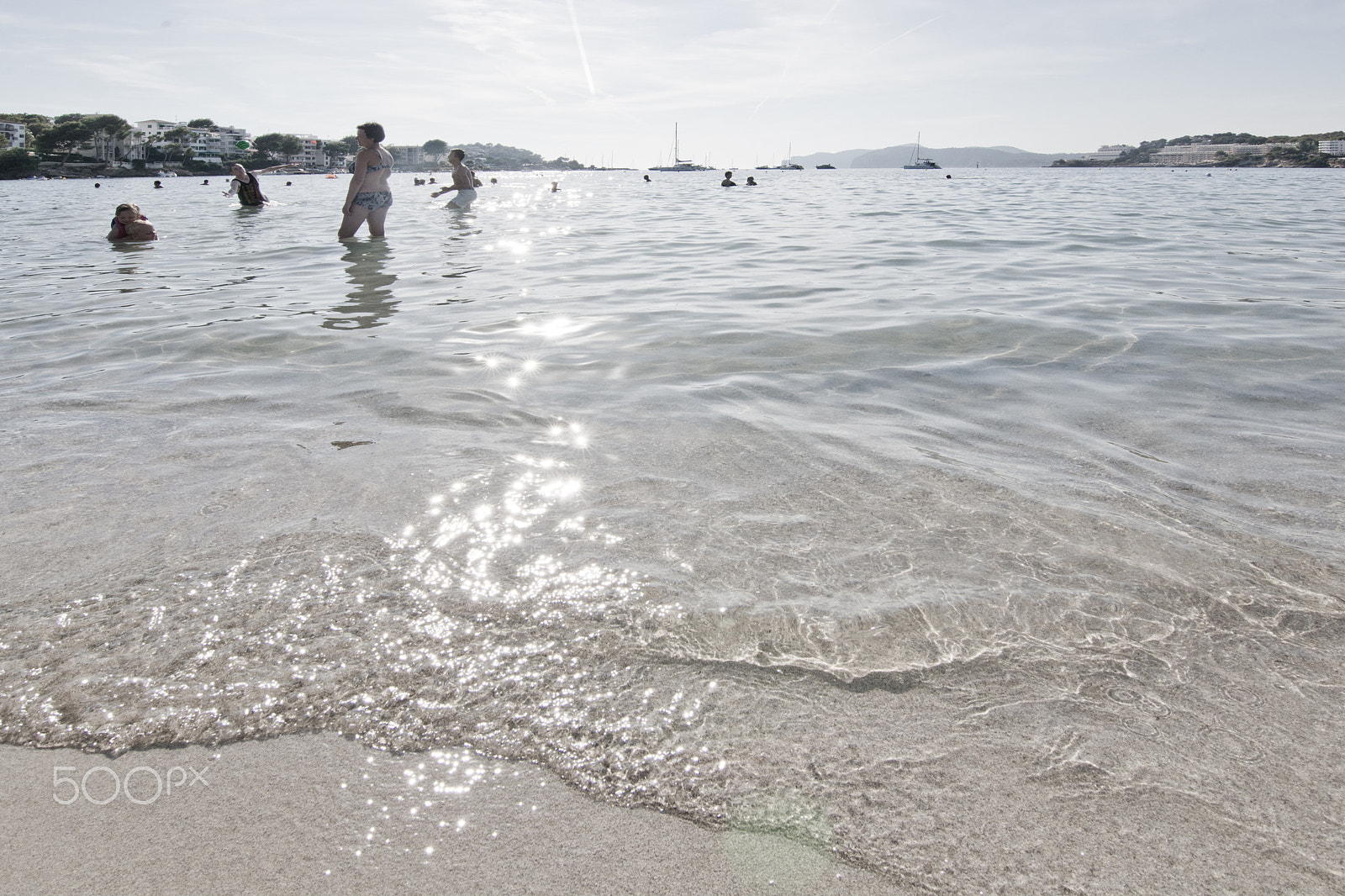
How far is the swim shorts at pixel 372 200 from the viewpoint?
12305 millimetres

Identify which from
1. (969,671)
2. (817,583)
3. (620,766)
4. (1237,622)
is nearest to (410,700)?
(620,766)

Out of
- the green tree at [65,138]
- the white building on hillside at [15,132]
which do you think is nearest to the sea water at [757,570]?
the green tree at [65,138]

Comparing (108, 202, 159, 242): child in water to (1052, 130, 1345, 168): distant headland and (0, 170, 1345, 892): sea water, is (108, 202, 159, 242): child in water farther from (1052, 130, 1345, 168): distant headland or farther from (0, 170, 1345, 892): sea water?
(1052, 130, 1345, 168): distant headland

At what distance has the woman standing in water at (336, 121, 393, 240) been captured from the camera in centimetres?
1174

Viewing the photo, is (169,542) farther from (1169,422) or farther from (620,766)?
(1169,422)

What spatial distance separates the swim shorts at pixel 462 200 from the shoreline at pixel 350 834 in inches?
797

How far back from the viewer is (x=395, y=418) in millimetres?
3791

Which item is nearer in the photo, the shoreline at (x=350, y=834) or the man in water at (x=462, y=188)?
the shoreline at (x=350, y=834)

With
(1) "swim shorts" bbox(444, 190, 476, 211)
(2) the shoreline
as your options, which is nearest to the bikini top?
(1) "swim shorts" bbox(444, 190, 476, 211)

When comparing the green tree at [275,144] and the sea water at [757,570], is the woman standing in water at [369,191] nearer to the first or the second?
the sea water at [757,570]
